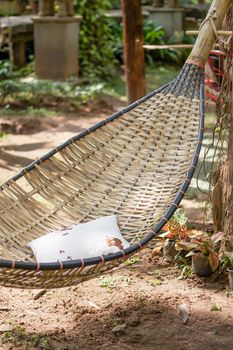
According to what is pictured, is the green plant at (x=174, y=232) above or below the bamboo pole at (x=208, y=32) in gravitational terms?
below

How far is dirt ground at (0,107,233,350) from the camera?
2.95m

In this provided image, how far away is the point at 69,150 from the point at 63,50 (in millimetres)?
6003

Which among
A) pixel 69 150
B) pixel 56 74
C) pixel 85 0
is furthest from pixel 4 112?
pixel 69 150

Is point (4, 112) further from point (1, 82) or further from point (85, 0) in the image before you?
point (85, 0)

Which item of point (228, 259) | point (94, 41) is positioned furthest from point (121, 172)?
point (94, 41)

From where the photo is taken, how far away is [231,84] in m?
3.52

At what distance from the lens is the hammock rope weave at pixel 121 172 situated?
331 cm

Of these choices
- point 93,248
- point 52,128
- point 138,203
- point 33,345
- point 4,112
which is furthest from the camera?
point 4,112

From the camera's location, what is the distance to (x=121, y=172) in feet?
11.9

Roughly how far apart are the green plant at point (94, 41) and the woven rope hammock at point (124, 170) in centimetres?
614

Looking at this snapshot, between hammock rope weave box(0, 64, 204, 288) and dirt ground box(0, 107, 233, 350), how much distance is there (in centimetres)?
32

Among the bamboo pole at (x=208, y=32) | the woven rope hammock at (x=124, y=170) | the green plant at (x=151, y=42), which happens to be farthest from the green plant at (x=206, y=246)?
the green plant at (x=151, y=42)

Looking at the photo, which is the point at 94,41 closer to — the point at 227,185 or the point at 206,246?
the point at 227,185

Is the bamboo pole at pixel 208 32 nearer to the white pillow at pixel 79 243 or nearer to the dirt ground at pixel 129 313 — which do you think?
the white pillow at pixel 79 243
